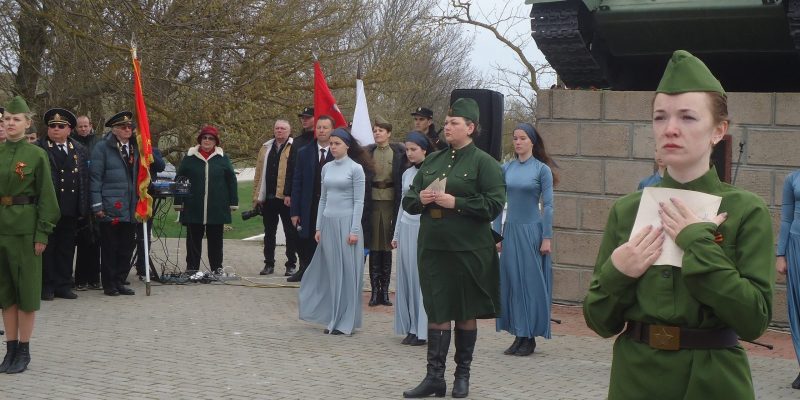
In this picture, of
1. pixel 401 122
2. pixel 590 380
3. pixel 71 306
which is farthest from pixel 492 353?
pixel 401 122

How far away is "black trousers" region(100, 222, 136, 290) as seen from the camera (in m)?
12.6

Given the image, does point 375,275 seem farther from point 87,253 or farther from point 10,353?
point 10,353

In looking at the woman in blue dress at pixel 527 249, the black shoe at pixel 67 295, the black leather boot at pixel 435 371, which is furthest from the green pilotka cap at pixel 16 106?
the black shoe at pixel 67 295

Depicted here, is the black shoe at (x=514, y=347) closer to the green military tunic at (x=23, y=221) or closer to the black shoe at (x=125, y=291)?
the green military tunic at (x=23, y=221)

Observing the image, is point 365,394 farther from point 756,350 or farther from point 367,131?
point 367,131

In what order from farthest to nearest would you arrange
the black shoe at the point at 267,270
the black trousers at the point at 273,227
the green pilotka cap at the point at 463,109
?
the black shoe at the point at 267,270, the black trousers at the point at 273,227, the green pilotka cap at the point at 463,109

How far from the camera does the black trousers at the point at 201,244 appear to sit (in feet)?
46.5

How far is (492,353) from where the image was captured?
9.24 meters

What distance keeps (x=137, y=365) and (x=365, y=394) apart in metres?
1.96

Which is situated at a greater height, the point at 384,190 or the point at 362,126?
the point at 362,126

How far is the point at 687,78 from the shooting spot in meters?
3.32

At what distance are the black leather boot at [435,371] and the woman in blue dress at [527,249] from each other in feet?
Result: 6.16

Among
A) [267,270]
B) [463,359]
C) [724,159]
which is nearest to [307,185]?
[267,270]

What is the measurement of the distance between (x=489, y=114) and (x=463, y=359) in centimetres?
443
